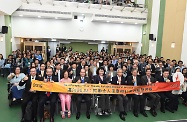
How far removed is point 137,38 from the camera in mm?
15703

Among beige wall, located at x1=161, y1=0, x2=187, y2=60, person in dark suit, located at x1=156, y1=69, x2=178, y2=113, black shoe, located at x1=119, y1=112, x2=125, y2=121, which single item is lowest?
black shoe, located at x1=119, y1=112, x2=125, y2=121

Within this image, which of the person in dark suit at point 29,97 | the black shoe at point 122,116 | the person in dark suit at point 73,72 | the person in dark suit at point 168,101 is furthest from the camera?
the person in dark suit at point 73,72

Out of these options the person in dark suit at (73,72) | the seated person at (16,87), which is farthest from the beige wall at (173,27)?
the seated person at (16,87)

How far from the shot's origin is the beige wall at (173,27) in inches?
392

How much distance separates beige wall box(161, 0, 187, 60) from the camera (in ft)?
32.6

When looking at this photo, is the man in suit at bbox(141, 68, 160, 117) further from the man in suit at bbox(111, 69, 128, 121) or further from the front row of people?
the man in suit at bbox(111, 69, 128, 121)

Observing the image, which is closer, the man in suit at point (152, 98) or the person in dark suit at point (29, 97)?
the person in dark suit at point (29, 97)

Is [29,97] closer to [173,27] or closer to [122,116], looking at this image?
[122,116]

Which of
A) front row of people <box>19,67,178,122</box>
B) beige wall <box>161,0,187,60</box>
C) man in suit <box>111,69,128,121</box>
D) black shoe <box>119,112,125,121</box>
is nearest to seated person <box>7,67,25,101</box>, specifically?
front row of people <box>19,67,178,122</box>

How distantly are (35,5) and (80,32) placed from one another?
4.25m

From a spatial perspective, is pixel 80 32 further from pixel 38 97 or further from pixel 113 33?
pixel 38 97

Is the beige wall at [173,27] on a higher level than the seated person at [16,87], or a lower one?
higher

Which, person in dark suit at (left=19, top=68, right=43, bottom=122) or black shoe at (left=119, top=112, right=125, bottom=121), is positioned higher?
person in dark suit at (left=19, top=68, right=43, bottom=122)

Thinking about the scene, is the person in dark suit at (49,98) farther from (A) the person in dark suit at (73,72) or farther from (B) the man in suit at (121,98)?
(B) the man in suit at (121,98)
